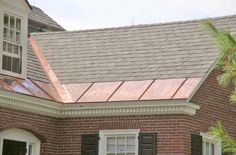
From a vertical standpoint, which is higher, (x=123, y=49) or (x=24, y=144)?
(x=123, y=49)

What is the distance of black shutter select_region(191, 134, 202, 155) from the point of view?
16.5m

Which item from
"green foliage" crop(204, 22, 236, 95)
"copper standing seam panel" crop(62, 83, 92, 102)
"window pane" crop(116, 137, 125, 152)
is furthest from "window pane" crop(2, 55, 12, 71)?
"green foliage" crop(204, 22, 236, 95)

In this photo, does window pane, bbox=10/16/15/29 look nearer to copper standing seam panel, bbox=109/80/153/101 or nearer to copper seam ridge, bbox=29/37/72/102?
copper seam ridge, bbox=29/37/72/102

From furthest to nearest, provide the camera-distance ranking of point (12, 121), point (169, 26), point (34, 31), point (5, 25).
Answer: point (34, 31)
point (169, 26)
point (5, 25)
point (12, 121)

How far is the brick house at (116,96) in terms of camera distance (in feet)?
53.7

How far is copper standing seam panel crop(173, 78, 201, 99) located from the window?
4601mm

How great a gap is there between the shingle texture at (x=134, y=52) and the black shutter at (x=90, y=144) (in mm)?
1997

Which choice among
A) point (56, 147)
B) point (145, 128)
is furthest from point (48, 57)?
point (145, 128)

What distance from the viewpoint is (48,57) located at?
20.6 meters

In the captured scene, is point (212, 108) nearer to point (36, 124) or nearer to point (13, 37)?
point (36, 124)

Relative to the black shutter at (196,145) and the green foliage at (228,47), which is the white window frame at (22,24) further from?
the green foliage at (228,47)

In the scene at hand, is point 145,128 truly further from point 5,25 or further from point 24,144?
point 5,25

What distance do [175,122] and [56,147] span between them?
148 inches

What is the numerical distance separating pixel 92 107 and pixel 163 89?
2.05m
